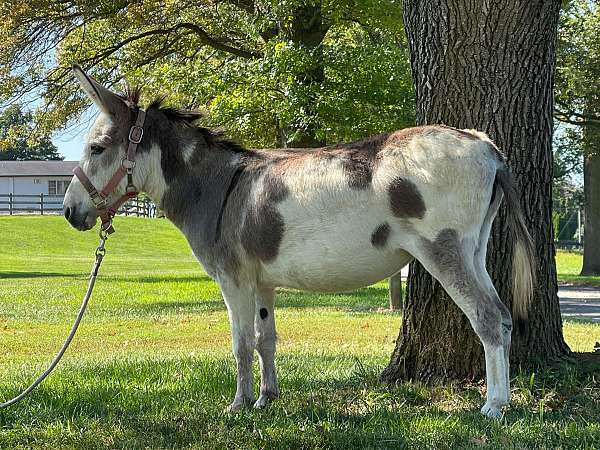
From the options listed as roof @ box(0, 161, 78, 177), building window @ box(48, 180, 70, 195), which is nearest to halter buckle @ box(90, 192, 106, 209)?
roof @ box(0, 161, 78, 177)

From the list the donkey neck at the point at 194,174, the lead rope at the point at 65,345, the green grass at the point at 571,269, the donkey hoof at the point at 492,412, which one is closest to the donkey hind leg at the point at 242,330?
the donkey neck at the point at 194,174

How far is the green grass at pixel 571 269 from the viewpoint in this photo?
27578 mm

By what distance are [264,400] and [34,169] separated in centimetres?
7780

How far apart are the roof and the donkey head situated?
73.0 meters

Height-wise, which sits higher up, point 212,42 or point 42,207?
point 212,42

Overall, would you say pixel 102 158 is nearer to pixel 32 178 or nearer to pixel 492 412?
pixel 492 412

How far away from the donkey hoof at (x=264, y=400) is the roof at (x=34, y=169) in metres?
73.4

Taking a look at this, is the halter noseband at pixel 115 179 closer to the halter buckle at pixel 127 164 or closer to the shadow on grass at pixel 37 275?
the halter buckle at pixel 127 164

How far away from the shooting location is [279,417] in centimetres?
564

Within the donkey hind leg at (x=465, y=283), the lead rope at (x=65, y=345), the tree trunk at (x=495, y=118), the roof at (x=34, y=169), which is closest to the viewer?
the donkey hind leg at (x=465, y=283)

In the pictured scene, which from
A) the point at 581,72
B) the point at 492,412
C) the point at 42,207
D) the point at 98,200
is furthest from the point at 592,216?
the point at 42,207

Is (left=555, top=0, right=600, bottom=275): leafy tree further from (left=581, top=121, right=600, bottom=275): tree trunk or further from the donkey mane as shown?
the donkey mane

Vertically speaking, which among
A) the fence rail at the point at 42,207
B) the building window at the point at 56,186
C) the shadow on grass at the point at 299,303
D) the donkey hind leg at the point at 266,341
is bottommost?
the shadow on grass at the point at 299,303

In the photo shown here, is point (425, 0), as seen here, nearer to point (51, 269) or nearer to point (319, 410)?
point (319, 410)
